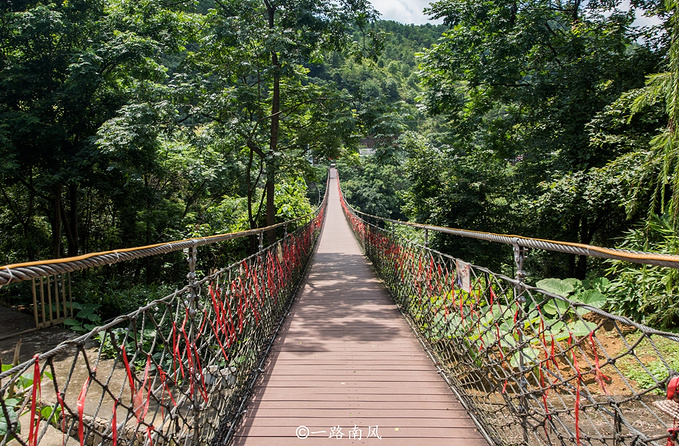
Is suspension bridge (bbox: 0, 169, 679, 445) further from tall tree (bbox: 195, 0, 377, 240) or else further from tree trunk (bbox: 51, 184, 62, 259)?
tree trunk (bbox: 51, 184, 62, 259)

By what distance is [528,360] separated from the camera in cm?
275

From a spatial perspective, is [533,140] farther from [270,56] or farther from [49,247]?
[49,247]

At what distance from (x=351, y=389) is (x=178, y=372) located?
1.24 m

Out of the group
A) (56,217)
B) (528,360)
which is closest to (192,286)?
(528,360)

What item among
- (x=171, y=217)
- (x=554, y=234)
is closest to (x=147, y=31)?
(x=171, y=217)

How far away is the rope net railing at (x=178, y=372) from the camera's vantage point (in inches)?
38.1

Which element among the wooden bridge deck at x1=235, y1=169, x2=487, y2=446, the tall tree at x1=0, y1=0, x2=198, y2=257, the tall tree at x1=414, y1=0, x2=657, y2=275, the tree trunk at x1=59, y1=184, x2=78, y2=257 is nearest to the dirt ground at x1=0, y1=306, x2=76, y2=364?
the tall tree at x1=0, y1=0, x2=198, y2=257

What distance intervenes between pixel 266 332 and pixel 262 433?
4.23ft

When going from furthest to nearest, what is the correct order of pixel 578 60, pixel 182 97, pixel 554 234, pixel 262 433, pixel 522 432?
1. pixel 554 234
2. pixel 182 97
3. pixel 578 60
4. pixel 262 433
5. pixel 522 432

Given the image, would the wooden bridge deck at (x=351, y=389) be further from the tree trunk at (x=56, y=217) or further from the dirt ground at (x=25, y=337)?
the tree trunk at (x=56, y=217)

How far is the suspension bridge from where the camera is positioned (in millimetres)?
1118

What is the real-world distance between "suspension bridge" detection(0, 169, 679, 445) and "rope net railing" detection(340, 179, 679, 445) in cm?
1

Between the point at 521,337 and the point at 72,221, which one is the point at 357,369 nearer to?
the point at 521,337

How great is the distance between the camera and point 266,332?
3.26 m
